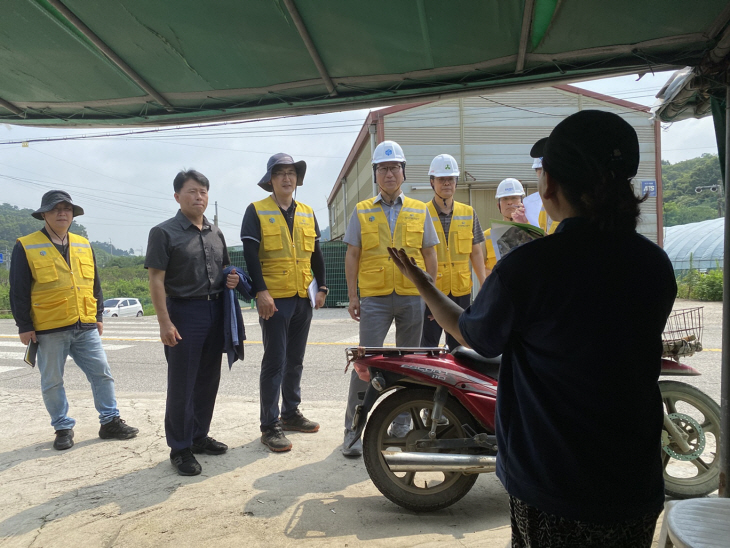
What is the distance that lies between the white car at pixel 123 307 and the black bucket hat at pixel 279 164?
24.1m

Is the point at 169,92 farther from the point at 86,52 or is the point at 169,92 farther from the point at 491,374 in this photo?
the point at 491,374

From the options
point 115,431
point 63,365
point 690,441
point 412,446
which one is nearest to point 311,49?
point 412,446

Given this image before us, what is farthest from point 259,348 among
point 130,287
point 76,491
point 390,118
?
point 130,287

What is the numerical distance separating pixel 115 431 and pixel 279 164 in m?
2.83

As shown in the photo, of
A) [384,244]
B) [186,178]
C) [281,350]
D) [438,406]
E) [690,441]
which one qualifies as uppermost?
[186,178]

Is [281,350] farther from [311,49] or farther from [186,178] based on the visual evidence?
[311,49]

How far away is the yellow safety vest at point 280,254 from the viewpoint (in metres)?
4.70

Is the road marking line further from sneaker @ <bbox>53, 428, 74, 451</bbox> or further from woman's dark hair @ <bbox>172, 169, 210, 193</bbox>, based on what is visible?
woman's dark hair @ <bbox>172, 169, 210, 193</bbox>

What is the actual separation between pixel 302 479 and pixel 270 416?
2.64 ft

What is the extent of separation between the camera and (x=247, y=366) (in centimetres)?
904

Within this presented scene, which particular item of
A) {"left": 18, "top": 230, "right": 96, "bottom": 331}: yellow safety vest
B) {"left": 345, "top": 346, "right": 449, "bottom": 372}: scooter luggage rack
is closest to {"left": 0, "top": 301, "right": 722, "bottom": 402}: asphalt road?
{"left": 18, "top": 230, "right": 96, "bottom": 331}: yellow safety vest

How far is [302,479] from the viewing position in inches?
157

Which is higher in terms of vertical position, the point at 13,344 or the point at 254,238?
the point at 254,238

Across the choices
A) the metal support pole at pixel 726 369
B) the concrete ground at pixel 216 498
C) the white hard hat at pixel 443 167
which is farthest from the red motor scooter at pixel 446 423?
the white hard hat at pixel 443 167
